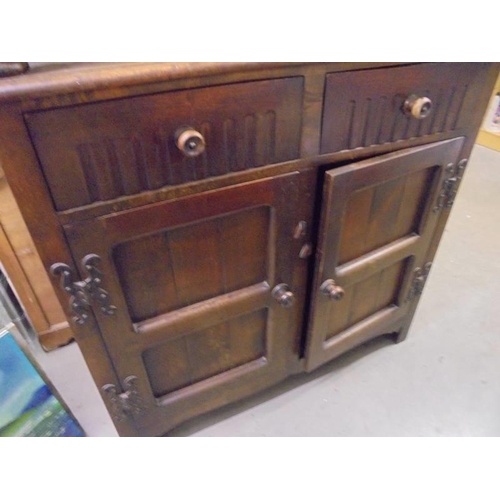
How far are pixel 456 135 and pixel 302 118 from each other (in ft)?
1.27

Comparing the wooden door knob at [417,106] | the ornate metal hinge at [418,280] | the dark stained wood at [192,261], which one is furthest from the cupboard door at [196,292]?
the ornate metal hinge at [418,280]

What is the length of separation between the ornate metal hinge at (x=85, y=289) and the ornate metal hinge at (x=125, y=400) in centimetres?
19

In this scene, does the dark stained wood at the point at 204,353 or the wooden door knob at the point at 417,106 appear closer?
the wooden door knob at the point at 417,106

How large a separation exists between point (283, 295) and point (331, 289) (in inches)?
4.1

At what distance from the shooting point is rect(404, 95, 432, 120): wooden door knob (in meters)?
0.66

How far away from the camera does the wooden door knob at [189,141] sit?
523mm

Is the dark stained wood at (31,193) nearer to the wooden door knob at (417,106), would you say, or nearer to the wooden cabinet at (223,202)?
the wooden cabinet at (223,202)

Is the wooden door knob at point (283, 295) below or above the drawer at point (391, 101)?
below

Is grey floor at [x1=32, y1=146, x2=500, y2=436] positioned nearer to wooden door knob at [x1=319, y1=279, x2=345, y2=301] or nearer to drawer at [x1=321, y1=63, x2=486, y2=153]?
wooden door knob at [x1=319, y1=279, x2=345, y2=301]

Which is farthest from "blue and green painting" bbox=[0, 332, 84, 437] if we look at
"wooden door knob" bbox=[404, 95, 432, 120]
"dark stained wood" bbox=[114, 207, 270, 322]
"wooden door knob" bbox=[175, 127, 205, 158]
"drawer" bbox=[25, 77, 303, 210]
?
"wooden door knob" bbox=[404, 95, 432, 120]

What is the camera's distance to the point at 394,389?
112 cm

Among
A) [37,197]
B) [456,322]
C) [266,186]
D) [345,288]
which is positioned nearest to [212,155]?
[266,186]

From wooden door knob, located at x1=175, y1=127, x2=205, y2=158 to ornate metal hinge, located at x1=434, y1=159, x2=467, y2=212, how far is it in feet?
1.87
